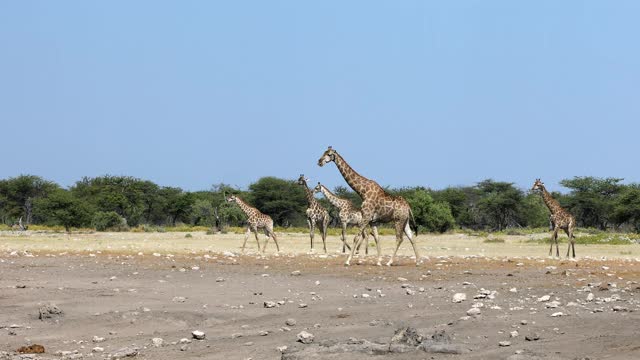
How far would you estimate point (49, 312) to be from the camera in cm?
1347

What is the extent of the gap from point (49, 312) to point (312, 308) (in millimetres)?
4280

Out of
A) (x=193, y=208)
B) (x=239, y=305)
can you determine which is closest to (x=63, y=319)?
(x=239, y=305)

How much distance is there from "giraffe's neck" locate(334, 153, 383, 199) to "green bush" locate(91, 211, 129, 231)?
4383cm

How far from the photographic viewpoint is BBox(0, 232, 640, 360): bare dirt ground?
10.6 m

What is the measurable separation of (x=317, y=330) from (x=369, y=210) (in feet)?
28.7

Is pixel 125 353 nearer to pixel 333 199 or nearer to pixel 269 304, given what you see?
pixel 269 304

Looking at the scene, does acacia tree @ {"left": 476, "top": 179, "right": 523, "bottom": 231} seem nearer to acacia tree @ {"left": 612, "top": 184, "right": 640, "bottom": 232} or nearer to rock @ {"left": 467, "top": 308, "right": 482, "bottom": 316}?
acacia tree @ {"left": 612, "top": 184, "right": 640, "bottom": 232}

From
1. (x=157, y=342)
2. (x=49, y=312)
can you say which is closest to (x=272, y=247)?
(x=49, y=312)

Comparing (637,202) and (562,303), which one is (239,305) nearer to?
(562,303)

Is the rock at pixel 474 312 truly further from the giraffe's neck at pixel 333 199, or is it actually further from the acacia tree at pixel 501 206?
the acacia tree at pixel 501 206

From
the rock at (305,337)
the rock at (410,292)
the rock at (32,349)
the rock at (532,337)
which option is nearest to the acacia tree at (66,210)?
the rock at (410,292)

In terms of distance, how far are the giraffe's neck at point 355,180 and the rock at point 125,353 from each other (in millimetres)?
10214

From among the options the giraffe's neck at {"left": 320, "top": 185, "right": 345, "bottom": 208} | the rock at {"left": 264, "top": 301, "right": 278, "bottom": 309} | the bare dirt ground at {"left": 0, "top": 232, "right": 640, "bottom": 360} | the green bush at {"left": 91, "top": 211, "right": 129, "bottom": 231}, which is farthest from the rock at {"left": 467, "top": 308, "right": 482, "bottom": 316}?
the green bush at {"left": 91, "top": 211, "right": 129, "bottom": 231}

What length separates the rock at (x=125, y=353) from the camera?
1107cm
